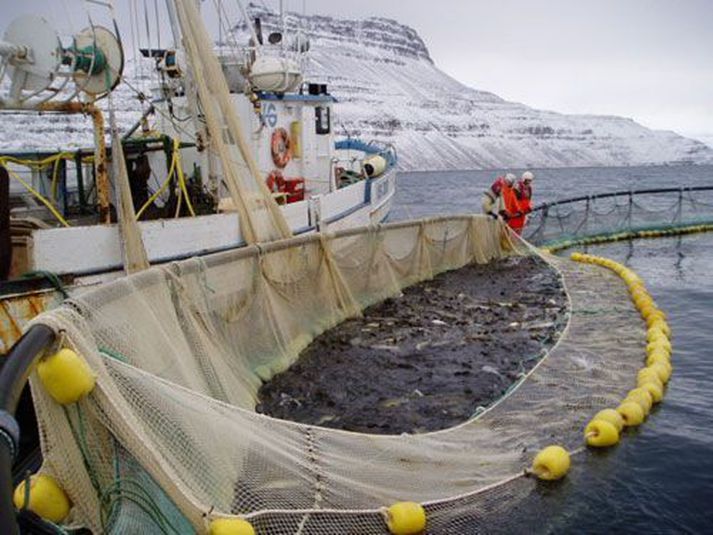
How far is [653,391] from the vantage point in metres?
6.45

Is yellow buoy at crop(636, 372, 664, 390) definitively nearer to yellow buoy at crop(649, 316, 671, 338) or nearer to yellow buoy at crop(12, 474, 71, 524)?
yellow buoy at crop(649, 316, 671, 338)

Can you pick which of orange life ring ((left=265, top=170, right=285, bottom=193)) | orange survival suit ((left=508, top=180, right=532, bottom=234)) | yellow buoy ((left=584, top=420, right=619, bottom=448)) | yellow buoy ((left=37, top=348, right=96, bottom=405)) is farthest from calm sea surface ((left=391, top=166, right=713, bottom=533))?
orange life ring ((left=265, top=170, right=285, bottom=193))

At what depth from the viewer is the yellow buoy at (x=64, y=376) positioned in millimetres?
2756

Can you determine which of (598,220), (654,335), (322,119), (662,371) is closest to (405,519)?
(662,371)

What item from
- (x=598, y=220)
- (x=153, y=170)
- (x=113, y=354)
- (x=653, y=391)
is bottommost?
(x=653, y=391)

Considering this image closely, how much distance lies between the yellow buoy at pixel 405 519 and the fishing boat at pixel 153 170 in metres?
4.71

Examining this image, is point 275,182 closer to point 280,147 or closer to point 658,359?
point 280,147

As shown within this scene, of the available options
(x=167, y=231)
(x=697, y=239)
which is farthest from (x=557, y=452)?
(x=697, y=239)

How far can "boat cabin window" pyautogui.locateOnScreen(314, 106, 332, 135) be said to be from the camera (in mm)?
15391

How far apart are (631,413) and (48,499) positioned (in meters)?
5.00

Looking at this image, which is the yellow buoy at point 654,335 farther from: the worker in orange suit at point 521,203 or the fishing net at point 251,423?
the worker in orange suit at point 521,203

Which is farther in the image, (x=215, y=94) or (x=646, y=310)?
(x=646, y=310)

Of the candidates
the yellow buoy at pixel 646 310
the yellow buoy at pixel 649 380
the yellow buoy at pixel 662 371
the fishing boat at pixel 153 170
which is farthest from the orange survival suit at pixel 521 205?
the yellow buoy at pixel 649 380

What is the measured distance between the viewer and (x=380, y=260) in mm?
10531
